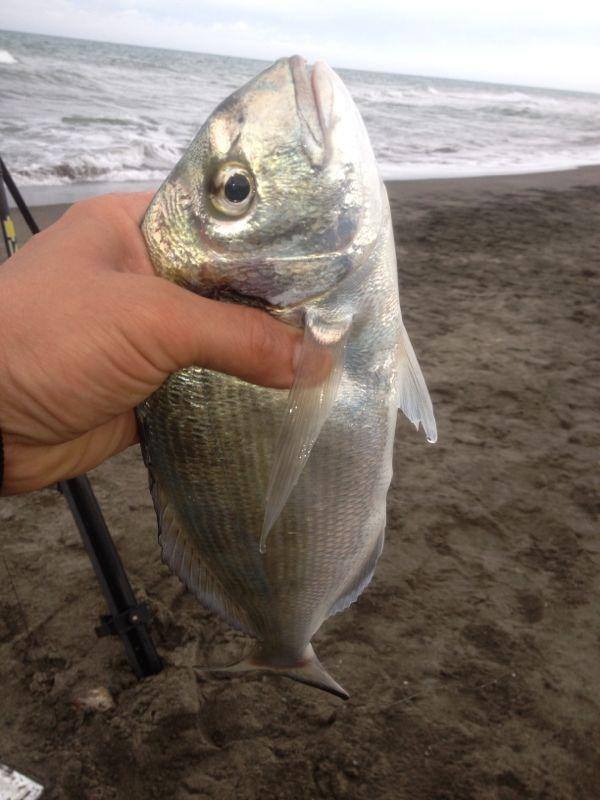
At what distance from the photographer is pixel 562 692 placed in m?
2.85

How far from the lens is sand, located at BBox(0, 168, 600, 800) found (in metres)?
2.51

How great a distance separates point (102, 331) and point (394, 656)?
2070mm

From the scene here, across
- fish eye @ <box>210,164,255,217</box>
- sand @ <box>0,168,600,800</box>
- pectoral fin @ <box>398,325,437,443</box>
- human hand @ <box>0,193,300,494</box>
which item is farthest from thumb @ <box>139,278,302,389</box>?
sand @ <box>0,168,600,800</box>

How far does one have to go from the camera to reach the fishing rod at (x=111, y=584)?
264cm

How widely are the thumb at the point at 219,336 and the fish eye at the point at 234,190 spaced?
0.21 metres

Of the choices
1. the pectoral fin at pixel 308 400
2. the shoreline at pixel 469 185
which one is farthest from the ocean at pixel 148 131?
the pectoral fin at pixel 308 400

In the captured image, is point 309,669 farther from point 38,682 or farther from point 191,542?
point 38,682

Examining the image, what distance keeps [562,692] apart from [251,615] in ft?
5.44

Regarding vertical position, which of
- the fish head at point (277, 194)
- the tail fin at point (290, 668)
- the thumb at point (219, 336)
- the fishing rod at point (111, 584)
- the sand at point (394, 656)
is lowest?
the sand at point (394, 656)

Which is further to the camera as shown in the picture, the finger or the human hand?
the finger

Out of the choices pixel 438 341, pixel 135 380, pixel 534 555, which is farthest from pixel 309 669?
pixel 438 341

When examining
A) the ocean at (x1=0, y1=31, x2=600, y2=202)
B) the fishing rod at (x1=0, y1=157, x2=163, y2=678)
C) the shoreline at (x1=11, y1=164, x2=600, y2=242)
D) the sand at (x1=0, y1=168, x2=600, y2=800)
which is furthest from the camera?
the ocean at (x1=0, y1=31, x2=600, y2=202)

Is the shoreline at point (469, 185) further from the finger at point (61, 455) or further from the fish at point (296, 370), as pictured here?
the fish at point (296, 370)

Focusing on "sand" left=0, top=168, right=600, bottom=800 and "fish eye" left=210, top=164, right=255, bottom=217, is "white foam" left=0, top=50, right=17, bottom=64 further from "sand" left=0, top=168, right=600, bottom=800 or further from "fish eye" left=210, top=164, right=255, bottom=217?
"fish eye" left=210, top=164, right=255, bottom=217
